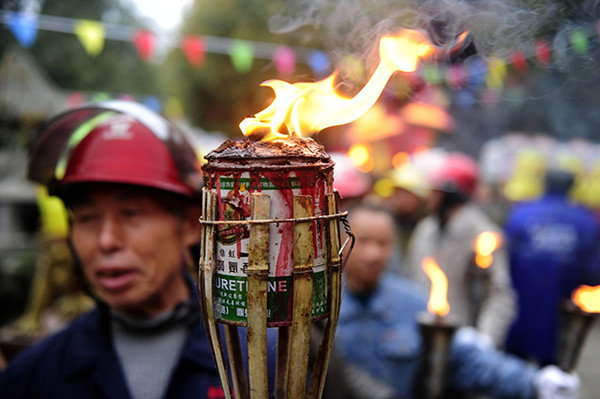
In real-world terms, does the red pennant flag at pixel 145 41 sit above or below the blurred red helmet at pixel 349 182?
above

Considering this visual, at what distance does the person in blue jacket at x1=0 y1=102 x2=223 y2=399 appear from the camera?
6.72 ft

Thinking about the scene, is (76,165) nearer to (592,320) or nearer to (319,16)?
(319,16)

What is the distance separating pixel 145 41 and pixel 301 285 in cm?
859

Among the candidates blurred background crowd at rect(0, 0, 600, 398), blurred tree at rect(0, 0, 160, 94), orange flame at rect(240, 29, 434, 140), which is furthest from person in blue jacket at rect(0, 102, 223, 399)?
blurred tree at rect(0, 0, 160, 94)

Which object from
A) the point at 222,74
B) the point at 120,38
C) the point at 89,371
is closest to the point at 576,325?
the point at 89,371

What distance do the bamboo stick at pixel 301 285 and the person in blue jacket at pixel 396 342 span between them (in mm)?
1688

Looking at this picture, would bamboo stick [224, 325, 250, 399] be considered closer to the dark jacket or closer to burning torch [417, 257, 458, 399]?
the dark jacket

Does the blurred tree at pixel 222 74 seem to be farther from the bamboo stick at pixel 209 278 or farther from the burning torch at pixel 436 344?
the bamboo stick at pixel 209 278

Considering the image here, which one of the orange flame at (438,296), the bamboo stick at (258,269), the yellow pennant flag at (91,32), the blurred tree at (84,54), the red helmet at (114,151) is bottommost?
the orange flame at (438,296)

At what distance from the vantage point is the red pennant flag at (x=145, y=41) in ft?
28.3

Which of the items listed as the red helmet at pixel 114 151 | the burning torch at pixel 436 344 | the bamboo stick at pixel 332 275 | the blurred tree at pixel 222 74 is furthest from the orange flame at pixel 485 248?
the blurred tree at pixel 222 74

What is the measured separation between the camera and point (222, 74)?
1080 inches

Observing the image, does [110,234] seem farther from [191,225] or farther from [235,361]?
[235,361]

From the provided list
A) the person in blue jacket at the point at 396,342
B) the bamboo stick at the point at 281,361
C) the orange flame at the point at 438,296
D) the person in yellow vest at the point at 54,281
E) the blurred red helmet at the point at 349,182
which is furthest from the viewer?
the person in yellow vest at the point at 54,281
